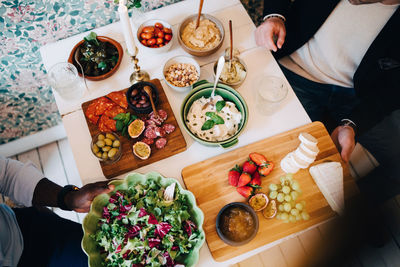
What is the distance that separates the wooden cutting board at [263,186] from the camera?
1.23 m

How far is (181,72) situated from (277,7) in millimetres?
750

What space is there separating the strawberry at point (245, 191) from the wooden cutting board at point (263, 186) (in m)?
0.03

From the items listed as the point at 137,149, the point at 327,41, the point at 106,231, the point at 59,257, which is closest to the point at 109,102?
the point at 137,149

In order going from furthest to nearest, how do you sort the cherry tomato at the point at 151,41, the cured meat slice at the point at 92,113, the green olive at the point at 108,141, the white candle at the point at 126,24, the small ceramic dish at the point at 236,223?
the cherry tomato at the point at 151,41
the cured meat slice at the point at 92,113
the green olive at the point at 108,141
the small ceramic dish at the point at 236,223
the white candle at the point at 126,24

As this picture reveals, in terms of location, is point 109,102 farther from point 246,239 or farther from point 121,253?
point 246,239

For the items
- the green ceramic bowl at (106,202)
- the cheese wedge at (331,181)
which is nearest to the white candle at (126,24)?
the green ceramic bowl at (106,202)

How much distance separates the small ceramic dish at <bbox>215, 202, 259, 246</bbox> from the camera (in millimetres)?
1178

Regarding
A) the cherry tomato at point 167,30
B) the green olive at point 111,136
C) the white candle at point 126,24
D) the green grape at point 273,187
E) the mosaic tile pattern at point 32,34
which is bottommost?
the green grape at point 273,187

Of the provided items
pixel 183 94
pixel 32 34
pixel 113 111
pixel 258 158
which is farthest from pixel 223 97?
pixel 32 34

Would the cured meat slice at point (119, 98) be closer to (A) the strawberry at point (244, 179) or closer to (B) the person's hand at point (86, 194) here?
(B) the person's hand at point (86, 194)

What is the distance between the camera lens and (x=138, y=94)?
1361 mm

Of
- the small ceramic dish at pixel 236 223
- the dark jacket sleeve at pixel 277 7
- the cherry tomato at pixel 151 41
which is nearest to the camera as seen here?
the small ceramic dish at pixel 236 223

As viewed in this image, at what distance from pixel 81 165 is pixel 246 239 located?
85 centimetres

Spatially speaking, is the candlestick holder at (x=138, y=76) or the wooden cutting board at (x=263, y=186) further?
the candlestick holder at (x=138, y=76)
